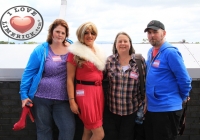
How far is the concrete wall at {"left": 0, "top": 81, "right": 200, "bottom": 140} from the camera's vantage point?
378 centimetres

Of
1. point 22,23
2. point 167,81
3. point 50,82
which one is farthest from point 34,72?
point 22,23

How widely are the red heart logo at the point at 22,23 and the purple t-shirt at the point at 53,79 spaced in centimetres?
→ 393

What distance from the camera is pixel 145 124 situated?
311cm

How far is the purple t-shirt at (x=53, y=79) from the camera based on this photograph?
2959 millimetres

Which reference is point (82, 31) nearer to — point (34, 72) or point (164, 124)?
point (34, 72)

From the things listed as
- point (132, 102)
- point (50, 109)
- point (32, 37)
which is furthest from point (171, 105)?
point (32, 37)

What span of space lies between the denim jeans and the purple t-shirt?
0.07 m

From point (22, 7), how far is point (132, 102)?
4504 mm

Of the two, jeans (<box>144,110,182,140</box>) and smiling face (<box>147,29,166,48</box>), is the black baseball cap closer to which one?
smiling face (<box>147,29,166,48</box>)

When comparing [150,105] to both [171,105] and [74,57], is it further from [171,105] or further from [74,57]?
[74,57]

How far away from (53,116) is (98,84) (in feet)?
2.20

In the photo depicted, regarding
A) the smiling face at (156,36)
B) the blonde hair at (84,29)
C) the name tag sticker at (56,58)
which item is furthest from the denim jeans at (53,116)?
the smiling face at (156,36)

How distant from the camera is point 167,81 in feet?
9.14

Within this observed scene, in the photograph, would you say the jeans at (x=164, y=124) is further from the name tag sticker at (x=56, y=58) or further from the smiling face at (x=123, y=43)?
the name tag sticker at (x=56, y=58)
